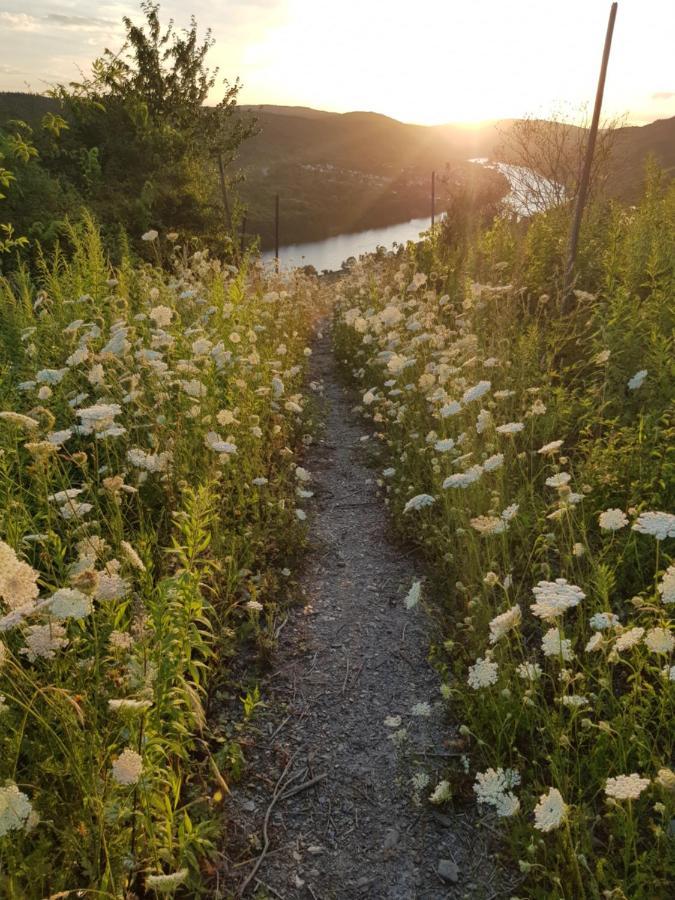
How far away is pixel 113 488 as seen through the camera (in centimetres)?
219

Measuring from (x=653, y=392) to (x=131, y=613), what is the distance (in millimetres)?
3184

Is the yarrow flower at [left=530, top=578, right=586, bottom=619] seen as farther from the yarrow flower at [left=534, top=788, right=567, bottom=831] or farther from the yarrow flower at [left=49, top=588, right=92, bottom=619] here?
the yarrow flower at [left=49, top=588, right=92, bottom=619]

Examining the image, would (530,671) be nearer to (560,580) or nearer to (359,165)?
(560,580)

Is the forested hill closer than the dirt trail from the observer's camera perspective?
No

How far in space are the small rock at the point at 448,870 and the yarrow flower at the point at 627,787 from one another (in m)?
0.76

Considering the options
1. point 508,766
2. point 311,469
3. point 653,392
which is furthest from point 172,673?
point 311,469

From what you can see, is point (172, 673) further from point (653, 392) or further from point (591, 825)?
point (653, 392)

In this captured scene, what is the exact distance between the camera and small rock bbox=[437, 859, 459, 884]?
202 centimetres

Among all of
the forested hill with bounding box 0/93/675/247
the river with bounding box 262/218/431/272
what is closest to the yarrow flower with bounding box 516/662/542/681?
the forested hill with bounding box 0/93/675/247

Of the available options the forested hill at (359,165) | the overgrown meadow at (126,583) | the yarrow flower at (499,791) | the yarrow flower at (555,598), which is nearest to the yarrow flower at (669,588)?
the yarrow flower at (555,598)

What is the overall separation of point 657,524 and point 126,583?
1.75 metres

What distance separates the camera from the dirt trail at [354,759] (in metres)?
2.06

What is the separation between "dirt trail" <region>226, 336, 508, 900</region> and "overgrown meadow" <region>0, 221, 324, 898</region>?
246 millimetres

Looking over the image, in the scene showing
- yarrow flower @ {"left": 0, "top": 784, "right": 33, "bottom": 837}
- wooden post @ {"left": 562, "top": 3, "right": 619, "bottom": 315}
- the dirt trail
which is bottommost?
the dirt trail
